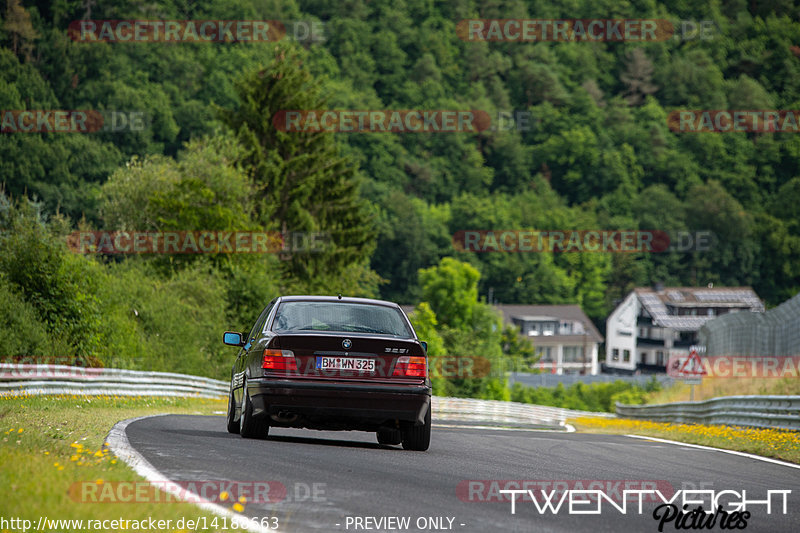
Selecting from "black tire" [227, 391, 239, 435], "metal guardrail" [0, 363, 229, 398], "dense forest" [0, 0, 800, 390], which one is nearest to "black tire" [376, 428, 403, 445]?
"black tire" [227, 391, 239, 435]

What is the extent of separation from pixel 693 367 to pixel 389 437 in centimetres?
1727

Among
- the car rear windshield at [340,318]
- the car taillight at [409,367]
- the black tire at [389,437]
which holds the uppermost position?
the car rear windshield at [340,318]

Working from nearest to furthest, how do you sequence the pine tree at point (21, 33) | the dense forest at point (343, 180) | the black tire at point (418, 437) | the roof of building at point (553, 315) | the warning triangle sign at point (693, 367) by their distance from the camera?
the black tire at point (418, 437) → the warning triangle sign at point (693, 367) → the dense forest at point (343, 180) → the pine tree at point (21, 33) → the roof of building at point (553, 315)

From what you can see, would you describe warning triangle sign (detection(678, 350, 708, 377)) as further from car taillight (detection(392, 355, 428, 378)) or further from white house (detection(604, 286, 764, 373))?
white house (detection(604, 286, 764, 373))

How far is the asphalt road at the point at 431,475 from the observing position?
6551 mm

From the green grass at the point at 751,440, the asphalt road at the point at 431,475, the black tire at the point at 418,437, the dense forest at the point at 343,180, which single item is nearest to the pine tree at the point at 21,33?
the dense forest at the point at 343,180

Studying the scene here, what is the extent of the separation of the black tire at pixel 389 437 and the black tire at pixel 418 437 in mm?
332

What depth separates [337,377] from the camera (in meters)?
10.2

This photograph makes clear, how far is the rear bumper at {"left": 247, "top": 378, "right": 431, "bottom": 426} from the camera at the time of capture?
1008cm

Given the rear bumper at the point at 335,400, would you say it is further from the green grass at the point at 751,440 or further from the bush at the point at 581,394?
the bush at the point at 581,394

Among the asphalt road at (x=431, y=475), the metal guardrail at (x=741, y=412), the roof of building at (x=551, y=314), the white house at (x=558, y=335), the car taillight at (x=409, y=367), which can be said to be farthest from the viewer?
the roof of building at (x=551, y=314)

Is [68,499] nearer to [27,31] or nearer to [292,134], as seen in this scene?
[292,134]

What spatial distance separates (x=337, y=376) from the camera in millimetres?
10164

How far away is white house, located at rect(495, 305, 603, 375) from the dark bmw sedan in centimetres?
12554
